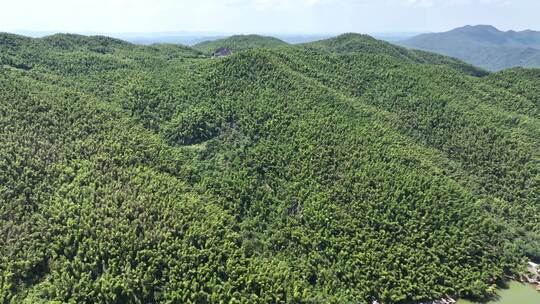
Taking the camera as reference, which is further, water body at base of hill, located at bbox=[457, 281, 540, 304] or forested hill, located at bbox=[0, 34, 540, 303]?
water body at base of hill, located at bbox=[457, 281, 540, 304]

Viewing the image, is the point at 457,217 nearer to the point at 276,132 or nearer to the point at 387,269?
the point at 387,269

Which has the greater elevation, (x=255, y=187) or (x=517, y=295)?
(x=255, y=187)

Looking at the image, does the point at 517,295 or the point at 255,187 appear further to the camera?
the point at 255,187

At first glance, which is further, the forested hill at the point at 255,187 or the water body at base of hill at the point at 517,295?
the water body at base of hill at the point at 517,295

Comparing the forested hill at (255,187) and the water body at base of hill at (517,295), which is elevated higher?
the forested hill at (255,187)

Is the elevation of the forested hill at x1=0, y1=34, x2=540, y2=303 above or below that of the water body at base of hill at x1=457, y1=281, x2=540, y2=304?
above

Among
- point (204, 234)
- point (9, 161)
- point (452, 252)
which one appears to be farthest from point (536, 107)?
point (9, 161)

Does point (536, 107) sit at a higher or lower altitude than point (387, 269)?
higher

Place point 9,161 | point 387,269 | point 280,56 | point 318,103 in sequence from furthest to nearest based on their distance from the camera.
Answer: point 280,56 → point 318,103 → point 9,161 → point 387,269
